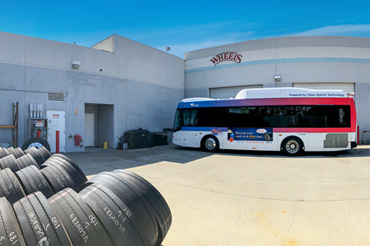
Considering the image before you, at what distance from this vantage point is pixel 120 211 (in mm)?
2406

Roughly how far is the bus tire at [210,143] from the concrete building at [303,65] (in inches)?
266

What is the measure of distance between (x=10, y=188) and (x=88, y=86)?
11416 mm

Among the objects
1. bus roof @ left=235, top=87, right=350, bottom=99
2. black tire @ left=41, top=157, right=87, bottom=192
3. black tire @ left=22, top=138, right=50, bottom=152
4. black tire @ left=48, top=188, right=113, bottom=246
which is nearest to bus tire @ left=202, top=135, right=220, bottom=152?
bus roof @ left=235, top=87, right=350, bottom=99

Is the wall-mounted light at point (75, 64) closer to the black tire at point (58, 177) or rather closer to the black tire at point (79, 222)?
the black tire at point (58, 177)

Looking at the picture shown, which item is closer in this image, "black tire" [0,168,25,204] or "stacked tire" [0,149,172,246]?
"stacked tire" [0,149,172,246]

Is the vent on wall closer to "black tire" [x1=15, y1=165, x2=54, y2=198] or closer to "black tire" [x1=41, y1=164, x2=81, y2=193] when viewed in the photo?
"black tire" [x1=41, y1=164, x2=81, y2=193]

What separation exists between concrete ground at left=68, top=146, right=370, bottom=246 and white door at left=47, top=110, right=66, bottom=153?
17.1ft

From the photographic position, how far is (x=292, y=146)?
11867mm

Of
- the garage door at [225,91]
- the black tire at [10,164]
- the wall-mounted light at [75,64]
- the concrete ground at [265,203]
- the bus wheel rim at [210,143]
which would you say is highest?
the wall-mounted light at [75,64]

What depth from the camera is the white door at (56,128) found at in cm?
1246

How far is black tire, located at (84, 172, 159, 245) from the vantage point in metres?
2.59

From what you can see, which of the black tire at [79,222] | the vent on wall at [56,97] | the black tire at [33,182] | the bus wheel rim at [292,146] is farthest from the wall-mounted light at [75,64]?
the black tire at [79,222]

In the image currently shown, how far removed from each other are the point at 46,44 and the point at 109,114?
5.15 m

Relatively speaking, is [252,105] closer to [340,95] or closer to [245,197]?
[340,95]
